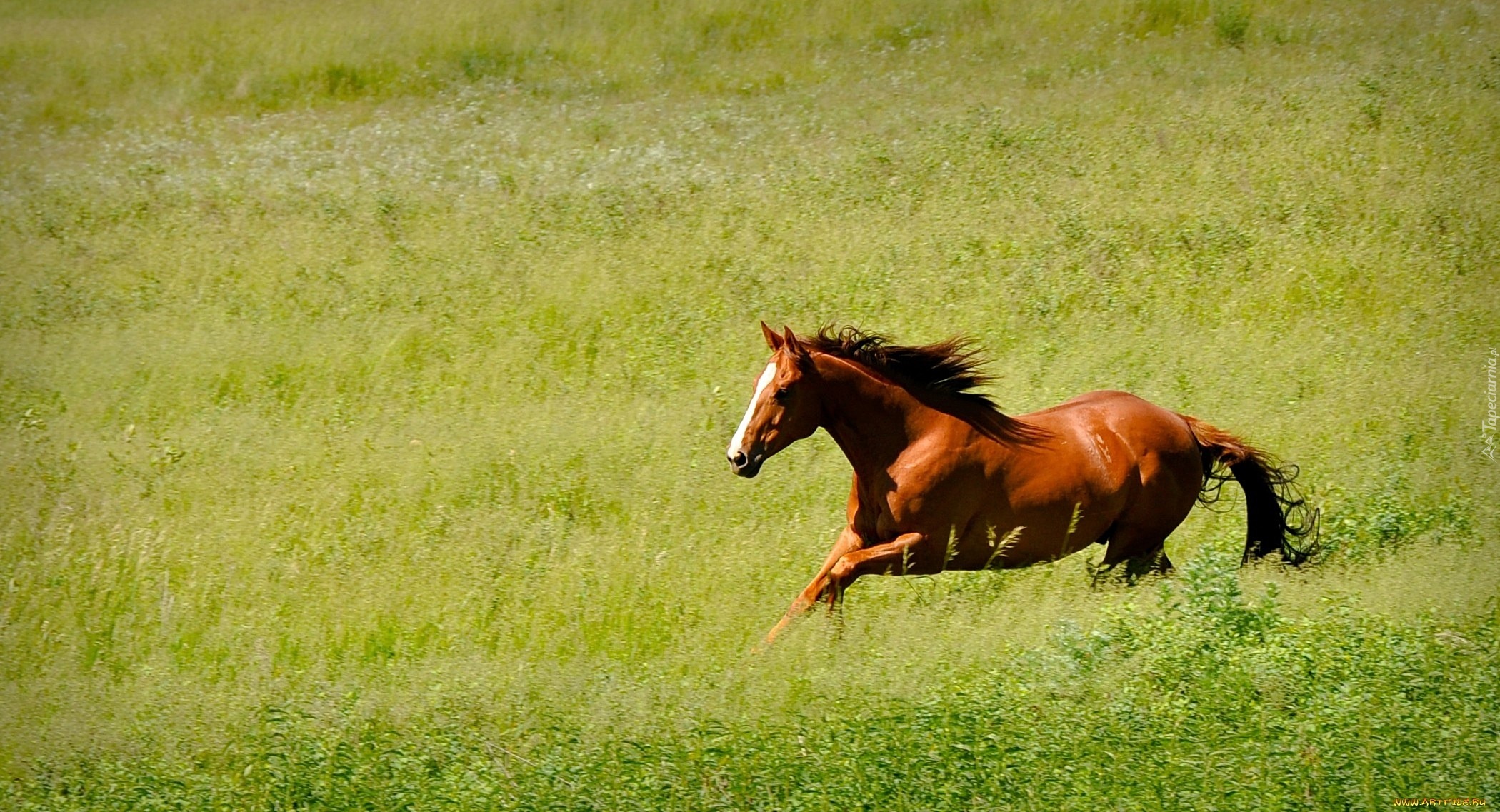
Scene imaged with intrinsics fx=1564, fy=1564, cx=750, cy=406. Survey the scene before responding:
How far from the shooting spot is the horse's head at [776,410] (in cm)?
824

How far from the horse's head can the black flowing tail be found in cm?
268

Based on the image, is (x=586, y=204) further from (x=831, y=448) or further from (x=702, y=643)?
(x=702, y=643)

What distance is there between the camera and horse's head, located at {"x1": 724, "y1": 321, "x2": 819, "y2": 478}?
8.24 m

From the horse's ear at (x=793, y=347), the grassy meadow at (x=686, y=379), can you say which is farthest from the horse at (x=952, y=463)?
the grassy meadow at (x=686, y=379)

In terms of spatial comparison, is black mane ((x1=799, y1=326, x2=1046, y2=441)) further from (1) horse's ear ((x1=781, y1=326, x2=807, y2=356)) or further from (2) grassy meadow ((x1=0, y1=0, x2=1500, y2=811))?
(2) grassy meadow ((x1=0, y1=0, x2=1500, y2=811))

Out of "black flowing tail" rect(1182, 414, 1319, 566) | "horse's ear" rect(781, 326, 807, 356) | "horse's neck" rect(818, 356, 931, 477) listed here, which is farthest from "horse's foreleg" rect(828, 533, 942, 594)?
"black flowing tail" rect(1182, 414, 1319, 566)

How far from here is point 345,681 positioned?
8.28 meters

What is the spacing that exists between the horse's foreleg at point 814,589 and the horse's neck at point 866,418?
41 cm

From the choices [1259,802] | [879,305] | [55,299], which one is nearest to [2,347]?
[55,299]

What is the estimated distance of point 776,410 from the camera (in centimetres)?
830

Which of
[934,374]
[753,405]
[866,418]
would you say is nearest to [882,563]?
[866,418]

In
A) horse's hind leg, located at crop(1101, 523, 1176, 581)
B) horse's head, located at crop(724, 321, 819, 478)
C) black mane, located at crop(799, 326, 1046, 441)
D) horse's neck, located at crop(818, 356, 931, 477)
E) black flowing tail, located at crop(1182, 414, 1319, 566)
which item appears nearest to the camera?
horse's head, located at crop(724, 321, 819, 478)

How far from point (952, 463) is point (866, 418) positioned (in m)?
0.53

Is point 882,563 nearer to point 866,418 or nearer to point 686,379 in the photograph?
point 866,418
